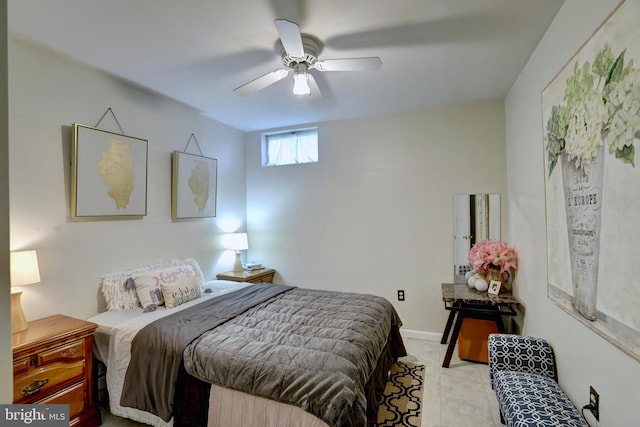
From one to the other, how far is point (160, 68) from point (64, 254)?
1.66 m


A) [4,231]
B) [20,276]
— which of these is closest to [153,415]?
[20,276]

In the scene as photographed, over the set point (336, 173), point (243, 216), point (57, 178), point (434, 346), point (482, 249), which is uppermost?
point (336, 173)

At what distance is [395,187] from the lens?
3.66 m

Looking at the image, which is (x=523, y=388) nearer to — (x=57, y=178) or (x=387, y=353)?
(x=387, y=353)

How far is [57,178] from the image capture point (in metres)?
2.30

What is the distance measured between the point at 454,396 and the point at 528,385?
2.44ft

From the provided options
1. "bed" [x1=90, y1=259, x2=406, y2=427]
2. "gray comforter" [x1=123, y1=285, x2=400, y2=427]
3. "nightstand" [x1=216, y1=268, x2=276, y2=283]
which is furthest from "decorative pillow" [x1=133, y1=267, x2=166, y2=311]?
"nightstand" [x1=216, y1=268, x2=276, y2=283]

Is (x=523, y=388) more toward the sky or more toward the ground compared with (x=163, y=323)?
more toward the ground

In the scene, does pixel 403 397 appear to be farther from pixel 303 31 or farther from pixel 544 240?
pixel 303 31

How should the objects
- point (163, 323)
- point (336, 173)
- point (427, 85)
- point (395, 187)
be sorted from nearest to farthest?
point (163, 323)
point (427, 85)
point (395, 187)
point (336, 173)

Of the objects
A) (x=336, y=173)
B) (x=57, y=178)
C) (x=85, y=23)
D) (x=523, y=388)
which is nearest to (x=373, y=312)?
(x=523, y=388)

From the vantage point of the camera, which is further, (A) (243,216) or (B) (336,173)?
(A) (243,216)

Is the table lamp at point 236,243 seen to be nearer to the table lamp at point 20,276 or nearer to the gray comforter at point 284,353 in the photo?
the gray comforter at point 284,353

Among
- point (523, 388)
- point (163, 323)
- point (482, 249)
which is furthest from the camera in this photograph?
point (482, 249)
